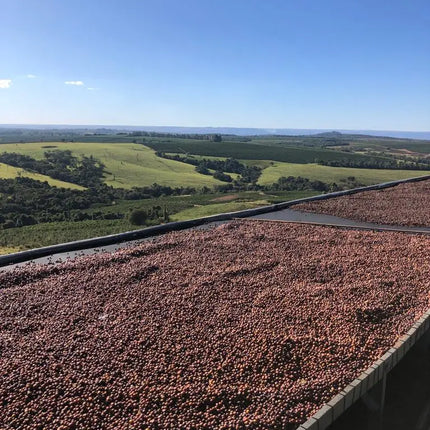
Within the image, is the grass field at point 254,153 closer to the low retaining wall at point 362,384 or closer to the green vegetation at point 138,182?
the green vegetation at point 138,182

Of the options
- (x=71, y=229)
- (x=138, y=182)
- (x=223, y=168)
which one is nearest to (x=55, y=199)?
(x=138, y=182)

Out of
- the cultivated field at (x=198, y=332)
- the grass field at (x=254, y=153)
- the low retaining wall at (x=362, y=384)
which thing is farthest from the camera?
the grass field at (x=254, y=153)

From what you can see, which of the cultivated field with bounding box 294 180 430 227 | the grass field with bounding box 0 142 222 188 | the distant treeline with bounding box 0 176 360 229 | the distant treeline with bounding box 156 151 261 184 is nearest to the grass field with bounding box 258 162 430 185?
the distant treeline with bounding box 156 151 261 184

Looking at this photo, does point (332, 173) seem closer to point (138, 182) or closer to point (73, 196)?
point (138, 182)

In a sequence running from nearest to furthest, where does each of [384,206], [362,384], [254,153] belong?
[362,384] → [384,206] → [254,153]

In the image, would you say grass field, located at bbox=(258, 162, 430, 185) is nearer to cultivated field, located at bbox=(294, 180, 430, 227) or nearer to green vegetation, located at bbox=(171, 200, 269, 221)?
green vegetation, located at bbox=(171, 200, 269, 221)

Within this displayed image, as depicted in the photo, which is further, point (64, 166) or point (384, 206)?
point (64, 166)

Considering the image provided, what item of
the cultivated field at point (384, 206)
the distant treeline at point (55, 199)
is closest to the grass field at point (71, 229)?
the distant treeline at point (55, 199)
